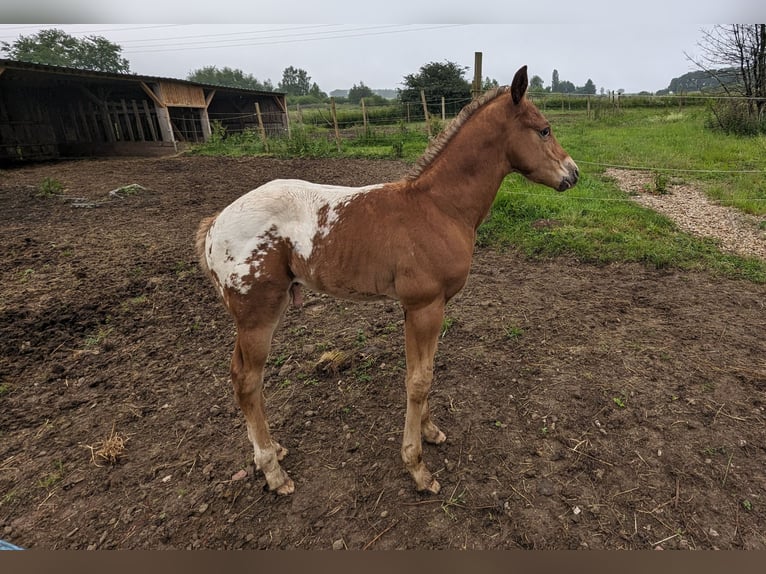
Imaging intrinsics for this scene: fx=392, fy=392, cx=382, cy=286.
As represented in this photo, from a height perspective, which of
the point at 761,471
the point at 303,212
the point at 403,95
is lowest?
the point at 761,471

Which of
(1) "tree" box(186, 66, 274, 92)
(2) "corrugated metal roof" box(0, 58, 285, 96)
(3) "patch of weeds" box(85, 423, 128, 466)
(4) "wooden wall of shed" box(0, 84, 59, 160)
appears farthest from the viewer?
(1) "tree" box(186, 66, 274, 92)

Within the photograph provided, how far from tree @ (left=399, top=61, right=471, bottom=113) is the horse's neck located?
26.7 metres

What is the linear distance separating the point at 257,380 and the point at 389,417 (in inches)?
40.3

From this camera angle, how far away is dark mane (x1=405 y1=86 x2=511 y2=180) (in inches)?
80.7

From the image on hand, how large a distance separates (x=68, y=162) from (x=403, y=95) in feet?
73.1

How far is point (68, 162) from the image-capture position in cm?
1411

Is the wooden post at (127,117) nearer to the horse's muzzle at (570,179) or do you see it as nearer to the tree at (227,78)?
the horse's muzzle at (570,179)

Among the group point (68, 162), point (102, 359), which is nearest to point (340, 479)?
point (102, 359)

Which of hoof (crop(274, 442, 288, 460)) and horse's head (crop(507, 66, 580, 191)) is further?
hoof (crop(274, 442, 288, 460))

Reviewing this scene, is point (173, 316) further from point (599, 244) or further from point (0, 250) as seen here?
point (599, 244)

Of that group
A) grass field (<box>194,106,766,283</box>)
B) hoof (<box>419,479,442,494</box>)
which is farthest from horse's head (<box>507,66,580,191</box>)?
hoof (<box>419,479,442,494</box>)

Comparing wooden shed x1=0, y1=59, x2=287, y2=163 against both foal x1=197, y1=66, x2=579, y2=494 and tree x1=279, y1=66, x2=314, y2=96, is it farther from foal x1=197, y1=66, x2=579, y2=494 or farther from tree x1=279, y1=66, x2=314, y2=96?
tree x1=279, y1=66, x2=314, y2=96

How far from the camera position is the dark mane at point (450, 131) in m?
2.05

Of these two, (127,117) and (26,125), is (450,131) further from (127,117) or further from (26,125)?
(26,125)
